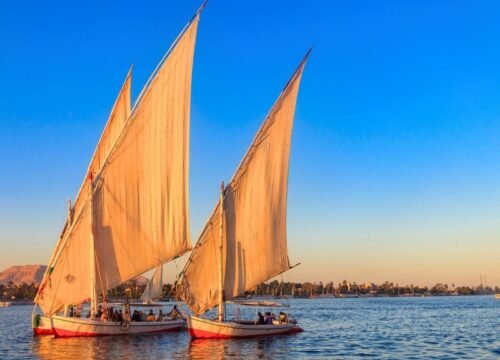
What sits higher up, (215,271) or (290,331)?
(215,271)

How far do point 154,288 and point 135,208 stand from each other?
2643cm

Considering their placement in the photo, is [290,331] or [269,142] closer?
[269,142]

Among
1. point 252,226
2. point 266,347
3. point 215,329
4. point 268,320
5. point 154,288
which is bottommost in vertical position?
point 266,347

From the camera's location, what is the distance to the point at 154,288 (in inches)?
2798

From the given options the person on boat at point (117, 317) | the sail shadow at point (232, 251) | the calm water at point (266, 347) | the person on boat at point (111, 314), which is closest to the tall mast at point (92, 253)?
the person on boat at point (111, 314)

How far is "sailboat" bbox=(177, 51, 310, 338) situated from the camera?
4406 cm

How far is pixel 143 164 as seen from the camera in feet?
152

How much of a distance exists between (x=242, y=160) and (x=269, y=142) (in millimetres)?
2473

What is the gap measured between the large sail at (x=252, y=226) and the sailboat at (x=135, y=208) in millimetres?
3393


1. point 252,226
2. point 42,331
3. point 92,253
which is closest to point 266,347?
point 252,226

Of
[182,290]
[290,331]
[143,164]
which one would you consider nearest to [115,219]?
[143,164]

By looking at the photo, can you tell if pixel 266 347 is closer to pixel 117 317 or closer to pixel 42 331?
pixel 117 317

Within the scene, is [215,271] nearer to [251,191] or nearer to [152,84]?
[251,191]

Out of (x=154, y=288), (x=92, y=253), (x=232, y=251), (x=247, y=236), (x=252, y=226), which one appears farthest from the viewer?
(x=154, y=288)
